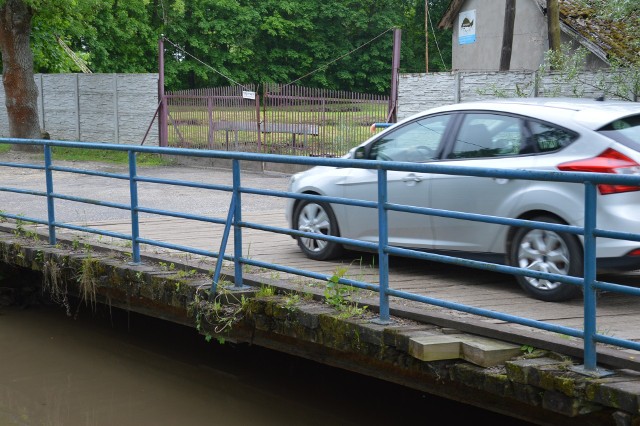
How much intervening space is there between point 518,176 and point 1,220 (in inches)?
305

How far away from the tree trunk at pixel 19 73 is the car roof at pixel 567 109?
70.0 ft

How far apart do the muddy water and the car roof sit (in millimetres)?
2275

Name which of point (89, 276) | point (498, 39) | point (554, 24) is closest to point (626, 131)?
point (89, 276)

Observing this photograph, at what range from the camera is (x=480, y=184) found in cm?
690

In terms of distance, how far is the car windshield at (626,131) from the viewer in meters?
6.56

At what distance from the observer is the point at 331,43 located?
66.0 meters

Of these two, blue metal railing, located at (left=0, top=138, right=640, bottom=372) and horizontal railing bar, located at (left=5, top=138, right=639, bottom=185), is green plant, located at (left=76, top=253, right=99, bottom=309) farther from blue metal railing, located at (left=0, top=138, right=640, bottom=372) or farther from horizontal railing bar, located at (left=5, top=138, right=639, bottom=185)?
horizontal railing bar, located at (left=5, top=138, right=639, bottom=185)

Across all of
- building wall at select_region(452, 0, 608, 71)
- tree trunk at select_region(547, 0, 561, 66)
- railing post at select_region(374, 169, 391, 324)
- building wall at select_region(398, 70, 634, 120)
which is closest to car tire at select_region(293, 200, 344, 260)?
railing post at select_region(374, 169, 391, 324)

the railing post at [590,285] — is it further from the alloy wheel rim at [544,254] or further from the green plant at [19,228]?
the green plant at [19,228]

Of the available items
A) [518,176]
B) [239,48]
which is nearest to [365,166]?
A: [518,176]

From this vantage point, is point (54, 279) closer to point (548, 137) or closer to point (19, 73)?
point (548, 137)

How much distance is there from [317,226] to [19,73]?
20812 mm

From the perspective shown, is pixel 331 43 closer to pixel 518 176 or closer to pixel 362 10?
pixel 362 10

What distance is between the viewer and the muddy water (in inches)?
287
